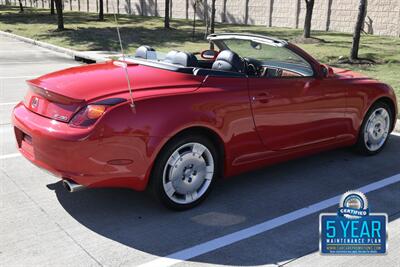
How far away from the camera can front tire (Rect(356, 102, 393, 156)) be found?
18.7ft

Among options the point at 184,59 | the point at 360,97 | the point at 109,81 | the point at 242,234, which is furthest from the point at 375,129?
the point at 109,81

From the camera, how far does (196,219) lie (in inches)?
161

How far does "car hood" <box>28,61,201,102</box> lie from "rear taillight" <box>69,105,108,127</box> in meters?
0.10

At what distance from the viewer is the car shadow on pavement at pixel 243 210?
365 cm

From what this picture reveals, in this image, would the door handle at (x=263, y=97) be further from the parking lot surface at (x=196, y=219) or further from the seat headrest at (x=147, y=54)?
the seat headrest at (x=147, y=54)

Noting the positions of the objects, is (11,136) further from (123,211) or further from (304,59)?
(304,59)

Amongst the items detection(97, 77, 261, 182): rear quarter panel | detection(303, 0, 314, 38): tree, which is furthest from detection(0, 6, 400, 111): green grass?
detection(97, 77, 261, 182): rear quarter panel

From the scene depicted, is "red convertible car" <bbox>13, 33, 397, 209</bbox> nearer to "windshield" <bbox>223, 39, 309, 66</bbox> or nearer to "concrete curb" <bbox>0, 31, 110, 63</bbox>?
"windshield" <bbox>223, 39, 309, 66</bbox>

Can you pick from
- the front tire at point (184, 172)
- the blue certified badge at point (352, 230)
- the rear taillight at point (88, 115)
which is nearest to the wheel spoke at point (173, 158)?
the front tire at point (184, 172)

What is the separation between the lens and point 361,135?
568cm

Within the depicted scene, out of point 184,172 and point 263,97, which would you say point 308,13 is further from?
point 184,172

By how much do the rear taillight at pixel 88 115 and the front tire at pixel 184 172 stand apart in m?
0.60

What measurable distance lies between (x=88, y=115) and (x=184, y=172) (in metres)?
0.95

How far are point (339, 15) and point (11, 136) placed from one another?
19.4m
